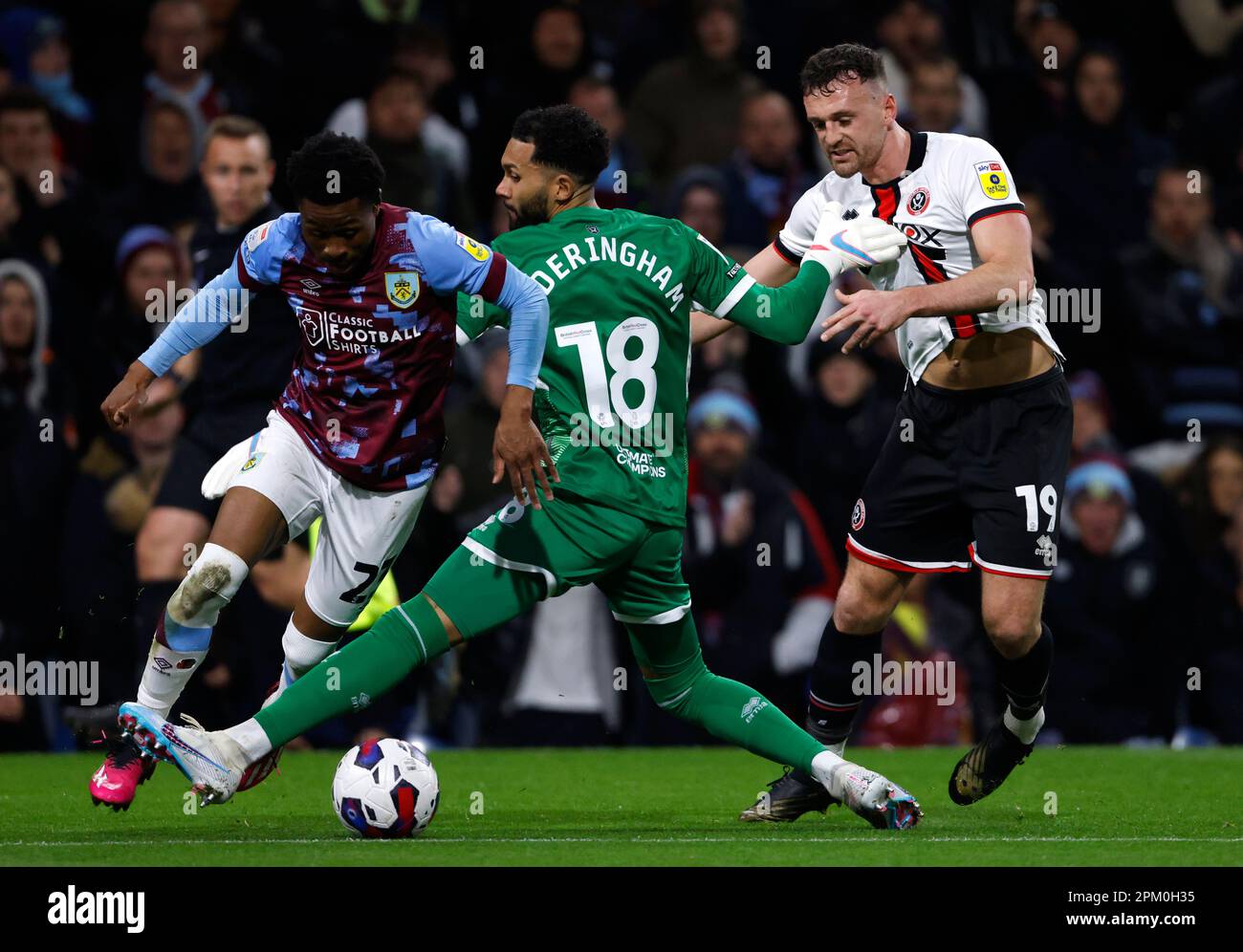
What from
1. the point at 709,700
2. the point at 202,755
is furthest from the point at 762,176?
the point at 202,755

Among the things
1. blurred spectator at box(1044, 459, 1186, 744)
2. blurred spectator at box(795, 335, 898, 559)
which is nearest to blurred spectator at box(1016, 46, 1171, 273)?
blurred spectator at box(795, 335, 898, 559)

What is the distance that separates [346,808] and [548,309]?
5.38 feet

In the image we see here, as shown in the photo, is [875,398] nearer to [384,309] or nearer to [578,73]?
[578,73]

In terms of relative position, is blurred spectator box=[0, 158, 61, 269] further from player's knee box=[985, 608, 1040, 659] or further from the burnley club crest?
player's knee box=[985, 608, 1040, 659]

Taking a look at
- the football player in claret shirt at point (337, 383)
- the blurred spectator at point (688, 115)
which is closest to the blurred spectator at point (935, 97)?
the blurred spectator at point (688, 115)

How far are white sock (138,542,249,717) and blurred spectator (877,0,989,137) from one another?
7373 mm

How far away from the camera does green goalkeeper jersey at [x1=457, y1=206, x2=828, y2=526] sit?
20.0 feet

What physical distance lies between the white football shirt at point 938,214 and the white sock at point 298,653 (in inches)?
83.7

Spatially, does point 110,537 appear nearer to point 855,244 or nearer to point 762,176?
point 762,176

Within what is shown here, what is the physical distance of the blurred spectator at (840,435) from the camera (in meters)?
10.6

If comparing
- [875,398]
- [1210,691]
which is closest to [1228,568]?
[1210,691]

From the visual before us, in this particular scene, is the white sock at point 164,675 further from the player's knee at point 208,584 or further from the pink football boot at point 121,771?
the pink football boot at point 121,771

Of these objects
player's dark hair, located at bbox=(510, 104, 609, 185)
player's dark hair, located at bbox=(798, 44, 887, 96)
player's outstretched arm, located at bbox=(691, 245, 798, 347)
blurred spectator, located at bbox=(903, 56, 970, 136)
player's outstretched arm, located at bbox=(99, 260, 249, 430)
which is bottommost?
player's outstretched arm, located at bbox=(99, 260, 249, 430)

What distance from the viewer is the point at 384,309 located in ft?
20.5
